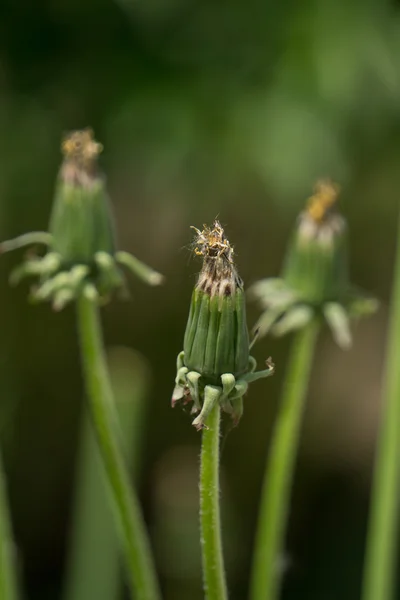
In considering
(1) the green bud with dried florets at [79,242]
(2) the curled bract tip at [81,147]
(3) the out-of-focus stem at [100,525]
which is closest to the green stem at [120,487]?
(1) the green bud with dried florets at [79,242]

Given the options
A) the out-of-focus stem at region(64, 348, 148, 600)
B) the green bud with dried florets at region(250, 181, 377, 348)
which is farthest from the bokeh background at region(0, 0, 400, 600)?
the green bud with dried florets at region(250, 181, 377, 348)

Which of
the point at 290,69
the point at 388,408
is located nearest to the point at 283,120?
the point at 290,69

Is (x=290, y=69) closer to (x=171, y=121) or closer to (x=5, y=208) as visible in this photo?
(x=171, y=121)

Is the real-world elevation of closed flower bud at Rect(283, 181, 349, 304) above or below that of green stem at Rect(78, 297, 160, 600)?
above

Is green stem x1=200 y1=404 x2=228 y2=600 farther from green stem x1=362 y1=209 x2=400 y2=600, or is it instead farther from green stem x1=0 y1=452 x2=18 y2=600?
green stem x1=362 y1=209 x2=400 y2=600

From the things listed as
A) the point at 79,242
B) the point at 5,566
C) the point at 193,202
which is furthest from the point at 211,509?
the point at 193,202
